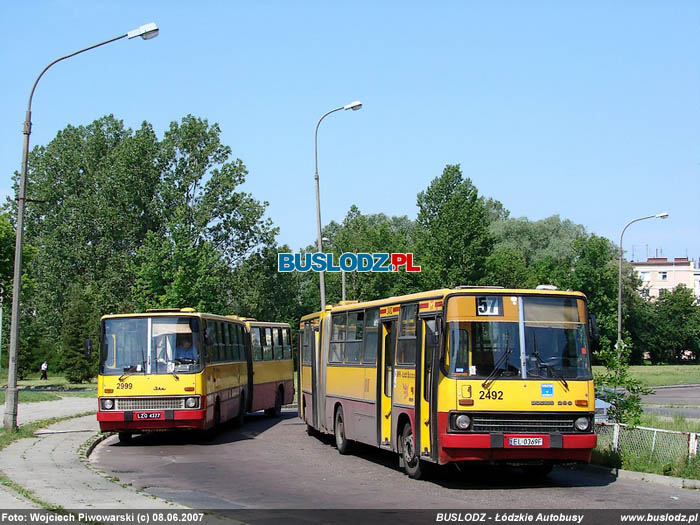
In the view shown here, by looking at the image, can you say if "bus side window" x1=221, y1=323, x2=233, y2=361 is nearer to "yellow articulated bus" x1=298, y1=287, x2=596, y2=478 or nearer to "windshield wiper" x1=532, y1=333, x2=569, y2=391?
"yellow articulated bus" x1=298, y1=287, x2=596, y2=478

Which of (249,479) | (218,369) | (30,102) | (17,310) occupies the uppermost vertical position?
(30,102)

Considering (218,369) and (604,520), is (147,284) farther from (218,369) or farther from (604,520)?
(604,520)

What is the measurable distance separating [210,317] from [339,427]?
15.3 ft

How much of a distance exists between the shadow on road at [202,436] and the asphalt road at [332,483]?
4.26 ft

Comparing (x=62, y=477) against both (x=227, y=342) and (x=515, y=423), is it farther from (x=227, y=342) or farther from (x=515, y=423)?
(x=227, y=342)

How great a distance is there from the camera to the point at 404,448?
1573 centimetres

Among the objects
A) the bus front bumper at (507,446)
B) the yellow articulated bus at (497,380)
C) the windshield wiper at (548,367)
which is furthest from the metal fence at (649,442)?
the windshield wiper at (548,367)

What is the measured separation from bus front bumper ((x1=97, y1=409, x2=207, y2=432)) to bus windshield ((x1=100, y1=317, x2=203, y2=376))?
2.86 ft

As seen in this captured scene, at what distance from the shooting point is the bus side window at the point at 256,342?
2919 cm

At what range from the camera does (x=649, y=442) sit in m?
15.4

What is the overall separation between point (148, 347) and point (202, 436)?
3.69m

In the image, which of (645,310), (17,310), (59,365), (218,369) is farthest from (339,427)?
(645,310)

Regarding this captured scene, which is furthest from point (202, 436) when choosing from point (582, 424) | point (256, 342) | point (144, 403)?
point (582, 424)

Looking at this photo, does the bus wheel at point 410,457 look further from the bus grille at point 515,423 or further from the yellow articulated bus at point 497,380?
the bus grille at point 515,423
